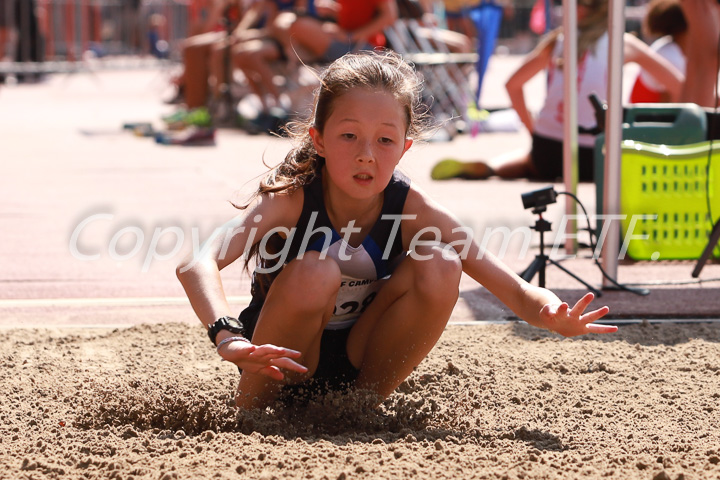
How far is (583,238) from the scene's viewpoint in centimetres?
611

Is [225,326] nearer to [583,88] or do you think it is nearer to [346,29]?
[583,88]

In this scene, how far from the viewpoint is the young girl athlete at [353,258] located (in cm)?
282

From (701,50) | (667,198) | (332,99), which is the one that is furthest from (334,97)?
(701,50)

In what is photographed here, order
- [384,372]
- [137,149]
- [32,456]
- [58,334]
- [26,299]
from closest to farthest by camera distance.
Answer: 1. [32,456]
2. [384,372]
3. [58,334]
4. [26,299]
5. [137,149]

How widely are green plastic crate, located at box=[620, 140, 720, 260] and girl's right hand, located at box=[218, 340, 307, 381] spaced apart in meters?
2.92

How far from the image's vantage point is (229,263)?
2.87m

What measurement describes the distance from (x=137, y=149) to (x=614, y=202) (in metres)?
7.36

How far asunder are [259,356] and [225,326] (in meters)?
0.15

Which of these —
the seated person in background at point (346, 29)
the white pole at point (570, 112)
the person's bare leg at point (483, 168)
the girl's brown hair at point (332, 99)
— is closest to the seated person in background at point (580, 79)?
the person's bare leg at point (483, 168)

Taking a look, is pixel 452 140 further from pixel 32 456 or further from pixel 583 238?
pixel 32 456

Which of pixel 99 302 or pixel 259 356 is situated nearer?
pixel 259 356

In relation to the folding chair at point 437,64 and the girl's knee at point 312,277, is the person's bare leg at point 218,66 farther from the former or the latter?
the girl's knee at point 312,277

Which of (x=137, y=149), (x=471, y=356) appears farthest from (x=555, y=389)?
(x=137, y=149)

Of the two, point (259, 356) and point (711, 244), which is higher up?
point (259, 356)
